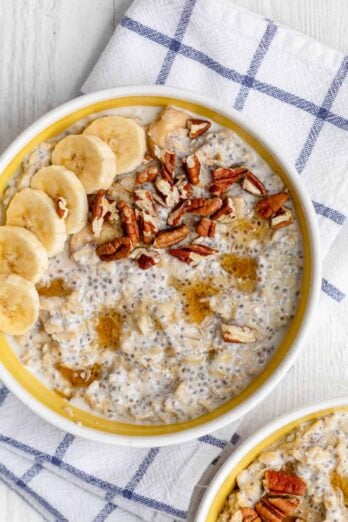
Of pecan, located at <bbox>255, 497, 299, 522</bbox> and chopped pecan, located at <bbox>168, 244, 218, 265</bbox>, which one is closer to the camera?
chopped pecan, located at <bbox>168, 244, 218, 265</bbox>

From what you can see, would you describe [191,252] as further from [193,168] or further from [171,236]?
[193,168]

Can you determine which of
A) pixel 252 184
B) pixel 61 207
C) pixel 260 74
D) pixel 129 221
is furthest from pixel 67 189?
pixel 260 74

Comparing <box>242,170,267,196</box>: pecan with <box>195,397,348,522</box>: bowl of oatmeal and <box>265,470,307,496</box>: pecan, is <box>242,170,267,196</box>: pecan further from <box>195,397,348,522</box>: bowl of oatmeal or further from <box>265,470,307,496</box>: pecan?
<box>265,470,307,496</box>: pecan

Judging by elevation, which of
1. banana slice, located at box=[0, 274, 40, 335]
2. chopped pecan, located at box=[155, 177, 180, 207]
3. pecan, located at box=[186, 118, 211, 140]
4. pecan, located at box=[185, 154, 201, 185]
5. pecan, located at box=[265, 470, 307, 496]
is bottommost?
banana slice, located at box=[0, 274, 40, 335]

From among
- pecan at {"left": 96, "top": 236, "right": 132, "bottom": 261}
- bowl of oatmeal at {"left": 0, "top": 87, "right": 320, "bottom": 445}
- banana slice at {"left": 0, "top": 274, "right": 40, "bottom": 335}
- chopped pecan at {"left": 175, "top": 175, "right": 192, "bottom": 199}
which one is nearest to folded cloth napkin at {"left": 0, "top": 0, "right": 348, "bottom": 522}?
bowl of oatmeal at {"left": 0, "top": 87, "right": 320, "bottom": 445}

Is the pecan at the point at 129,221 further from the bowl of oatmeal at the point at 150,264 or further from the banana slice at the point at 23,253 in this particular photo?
the banana slice at the point at 23,253

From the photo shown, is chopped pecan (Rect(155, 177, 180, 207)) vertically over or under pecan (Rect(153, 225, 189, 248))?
over

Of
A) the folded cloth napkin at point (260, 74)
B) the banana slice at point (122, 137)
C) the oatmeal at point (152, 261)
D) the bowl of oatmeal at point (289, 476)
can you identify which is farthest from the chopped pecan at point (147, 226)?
the bowl of oatmeal at point (289, 476)
